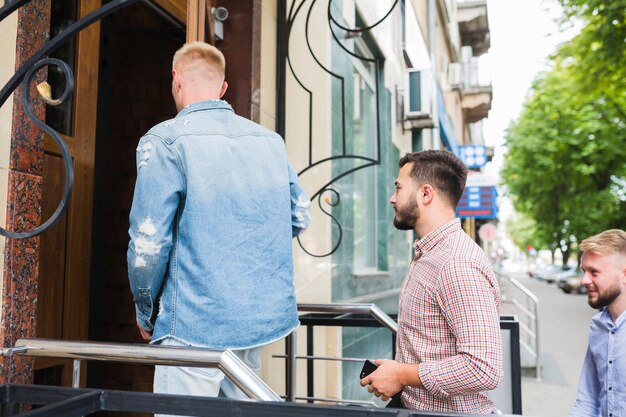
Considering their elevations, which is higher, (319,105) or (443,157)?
(319,105)

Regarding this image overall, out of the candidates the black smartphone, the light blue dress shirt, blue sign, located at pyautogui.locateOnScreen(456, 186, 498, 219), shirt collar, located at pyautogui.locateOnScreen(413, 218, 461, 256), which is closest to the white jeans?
the black smartphone

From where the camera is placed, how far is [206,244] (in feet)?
5.94

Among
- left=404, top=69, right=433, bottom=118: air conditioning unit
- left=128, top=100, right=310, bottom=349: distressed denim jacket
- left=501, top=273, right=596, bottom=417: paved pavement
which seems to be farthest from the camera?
left=404, top=69, right=433, bottom=118: air conditioning unit

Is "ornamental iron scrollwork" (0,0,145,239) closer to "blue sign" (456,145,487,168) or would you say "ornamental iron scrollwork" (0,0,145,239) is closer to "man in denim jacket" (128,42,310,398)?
"man in denim jacket" (128,42,310,398)

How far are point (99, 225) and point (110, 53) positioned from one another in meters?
1.21

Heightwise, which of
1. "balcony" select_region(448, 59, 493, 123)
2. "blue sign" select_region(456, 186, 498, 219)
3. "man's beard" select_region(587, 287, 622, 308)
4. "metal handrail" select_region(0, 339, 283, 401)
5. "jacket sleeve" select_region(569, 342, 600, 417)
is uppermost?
"balcony" select_region(448, 59, 493, 123)

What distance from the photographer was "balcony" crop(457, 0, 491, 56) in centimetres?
1905

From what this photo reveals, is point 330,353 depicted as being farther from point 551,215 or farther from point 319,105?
point 551,215

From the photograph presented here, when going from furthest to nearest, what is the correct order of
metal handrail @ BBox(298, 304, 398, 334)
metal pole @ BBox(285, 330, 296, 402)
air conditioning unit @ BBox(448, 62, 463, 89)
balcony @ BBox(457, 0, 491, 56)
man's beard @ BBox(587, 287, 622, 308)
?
balcony @ BBox(457, 0, 491, 56) < air conditioning unit @ BBox(448, 62, 463, 89) < metal pole @ BBox(285, 330, 296, 402) < metal handrail @ BBox(298, 304, 398, 334) < man's beard @ BBox(587, 287, 622, 308)

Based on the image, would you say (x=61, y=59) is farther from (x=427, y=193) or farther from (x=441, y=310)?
(x=441, y=310)

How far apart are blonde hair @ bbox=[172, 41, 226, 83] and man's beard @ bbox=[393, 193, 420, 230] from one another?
0.80 meters

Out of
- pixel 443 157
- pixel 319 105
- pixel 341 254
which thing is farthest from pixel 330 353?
pixel 443 157

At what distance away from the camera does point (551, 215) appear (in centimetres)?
2697

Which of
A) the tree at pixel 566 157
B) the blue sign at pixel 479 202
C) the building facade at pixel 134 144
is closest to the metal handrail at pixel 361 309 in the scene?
the building facade at pixel 134 144
